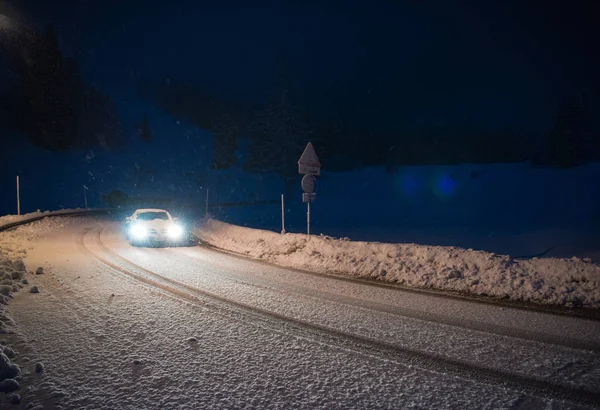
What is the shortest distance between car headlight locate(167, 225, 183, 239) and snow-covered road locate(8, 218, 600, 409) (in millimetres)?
6036

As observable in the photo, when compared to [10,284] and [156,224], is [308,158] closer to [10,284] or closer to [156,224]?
[156,224]

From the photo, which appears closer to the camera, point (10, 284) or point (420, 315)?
point (420, 315)

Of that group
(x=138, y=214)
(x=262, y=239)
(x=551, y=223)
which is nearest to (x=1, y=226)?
(x=138, y=214)

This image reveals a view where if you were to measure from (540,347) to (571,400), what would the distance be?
52.7 inches

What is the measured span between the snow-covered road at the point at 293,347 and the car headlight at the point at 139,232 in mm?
5692

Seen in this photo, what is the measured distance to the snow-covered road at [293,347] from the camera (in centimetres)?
345

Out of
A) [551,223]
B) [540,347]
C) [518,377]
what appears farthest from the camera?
[551,223]

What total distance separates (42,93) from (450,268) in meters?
65.8

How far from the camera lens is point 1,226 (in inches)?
698

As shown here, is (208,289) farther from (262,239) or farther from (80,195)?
(80,195)

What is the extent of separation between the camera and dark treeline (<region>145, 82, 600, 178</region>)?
2037 inches

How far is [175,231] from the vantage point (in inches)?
556

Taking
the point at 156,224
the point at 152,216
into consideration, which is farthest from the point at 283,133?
the point at 156,224

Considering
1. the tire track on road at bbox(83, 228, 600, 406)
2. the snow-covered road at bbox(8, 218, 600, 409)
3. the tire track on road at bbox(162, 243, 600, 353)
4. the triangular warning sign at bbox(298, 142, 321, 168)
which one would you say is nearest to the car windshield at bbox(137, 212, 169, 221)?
the triangular warning sign at bbox(298, 142, 321, 168)
